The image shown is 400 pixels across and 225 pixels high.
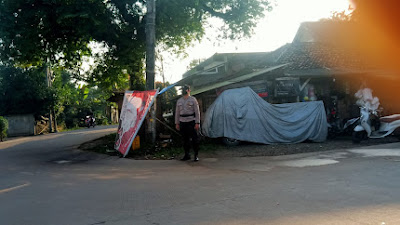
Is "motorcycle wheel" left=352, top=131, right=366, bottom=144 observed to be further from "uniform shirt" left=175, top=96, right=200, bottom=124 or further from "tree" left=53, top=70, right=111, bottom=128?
"tree" left=53, top=70, right=111, bottom=128

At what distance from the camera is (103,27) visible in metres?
10.5

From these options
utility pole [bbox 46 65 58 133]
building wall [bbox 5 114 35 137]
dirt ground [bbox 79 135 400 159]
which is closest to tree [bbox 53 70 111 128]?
utility pole [bbox 46 65 58 133]

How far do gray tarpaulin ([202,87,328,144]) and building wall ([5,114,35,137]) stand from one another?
19262 mm

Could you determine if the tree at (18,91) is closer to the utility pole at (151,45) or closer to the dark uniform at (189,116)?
the utility pole at (151,45)

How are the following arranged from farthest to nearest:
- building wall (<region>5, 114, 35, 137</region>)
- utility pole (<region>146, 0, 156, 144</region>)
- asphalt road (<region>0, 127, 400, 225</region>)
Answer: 1. building wall (<region>5, 114, 35, 137</region>)
2. utility pole (<region>146, 0, 156, 144</region>)
3. asphalt road (<region>0, 127, 400, 225</region>)

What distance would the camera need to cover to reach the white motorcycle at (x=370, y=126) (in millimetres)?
9877

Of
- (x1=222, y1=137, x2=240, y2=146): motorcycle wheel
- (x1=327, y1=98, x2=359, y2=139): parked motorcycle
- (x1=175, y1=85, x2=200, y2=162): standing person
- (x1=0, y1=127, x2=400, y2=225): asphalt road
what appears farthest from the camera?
(x1=327, y1=98, x2=359, y2=139): parked motorcycle

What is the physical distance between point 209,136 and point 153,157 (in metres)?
2.80

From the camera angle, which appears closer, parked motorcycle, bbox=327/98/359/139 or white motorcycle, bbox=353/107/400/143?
white motorcycle, bbox=353/107/400/143

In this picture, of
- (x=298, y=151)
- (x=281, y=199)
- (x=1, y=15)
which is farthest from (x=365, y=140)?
(x=1, y=15)

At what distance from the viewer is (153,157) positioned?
8.72 metres

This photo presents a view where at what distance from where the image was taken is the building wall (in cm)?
2436

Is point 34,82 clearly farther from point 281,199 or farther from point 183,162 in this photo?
point 281,199

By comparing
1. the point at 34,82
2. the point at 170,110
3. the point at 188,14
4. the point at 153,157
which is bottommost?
the point at 153,157
